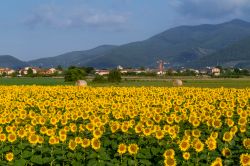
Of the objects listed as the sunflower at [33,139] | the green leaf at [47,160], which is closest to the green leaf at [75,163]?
the green leaf at [47,160]

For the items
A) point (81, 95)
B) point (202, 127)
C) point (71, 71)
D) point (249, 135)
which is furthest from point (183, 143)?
point (71, 71)

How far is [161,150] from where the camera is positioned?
9391 mm

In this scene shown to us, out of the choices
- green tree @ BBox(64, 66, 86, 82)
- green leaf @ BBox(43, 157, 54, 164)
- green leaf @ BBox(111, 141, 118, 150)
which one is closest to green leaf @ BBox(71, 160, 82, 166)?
green leaf @ BBox(43, 157, 54, 164)

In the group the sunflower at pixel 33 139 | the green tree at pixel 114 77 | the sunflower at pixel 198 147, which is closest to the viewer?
the sunflower at pixel 198 147

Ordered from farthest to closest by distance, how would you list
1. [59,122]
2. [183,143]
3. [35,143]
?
[59,122], [35,143], [183,143]

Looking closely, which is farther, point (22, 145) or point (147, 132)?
point (147, 132)

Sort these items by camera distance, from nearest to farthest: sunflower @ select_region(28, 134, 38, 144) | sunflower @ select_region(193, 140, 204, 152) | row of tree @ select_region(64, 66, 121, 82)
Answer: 1. sunflower @ select_region(193, 140, 204, 152)
2. sunflower @ select_region(28, 134, 38, 144)
3. row of tree @ select_region(64, 66, 121, 82)

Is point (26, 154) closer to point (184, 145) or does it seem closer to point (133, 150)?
point (133, 150)

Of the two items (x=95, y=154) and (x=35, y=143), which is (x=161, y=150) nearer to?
(x=95, y=154)

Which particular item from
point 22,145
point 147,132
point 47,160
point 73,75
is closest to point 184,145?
point 147,132

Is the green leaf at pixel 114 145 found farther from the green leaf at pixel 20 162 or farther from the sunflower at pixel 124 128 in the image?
the green leaf at pixel 20 162

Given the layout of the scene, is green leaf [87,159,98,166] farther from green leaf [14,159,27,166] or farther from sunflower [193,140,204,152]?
sunflower [193,140,204,152]

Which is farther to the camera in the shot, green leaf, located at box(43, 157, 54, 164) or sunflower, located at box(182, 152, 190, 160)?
green leaf, located at box(43, 157, 54, 164)

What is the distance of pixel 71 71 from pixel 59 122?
85767 millimetres
